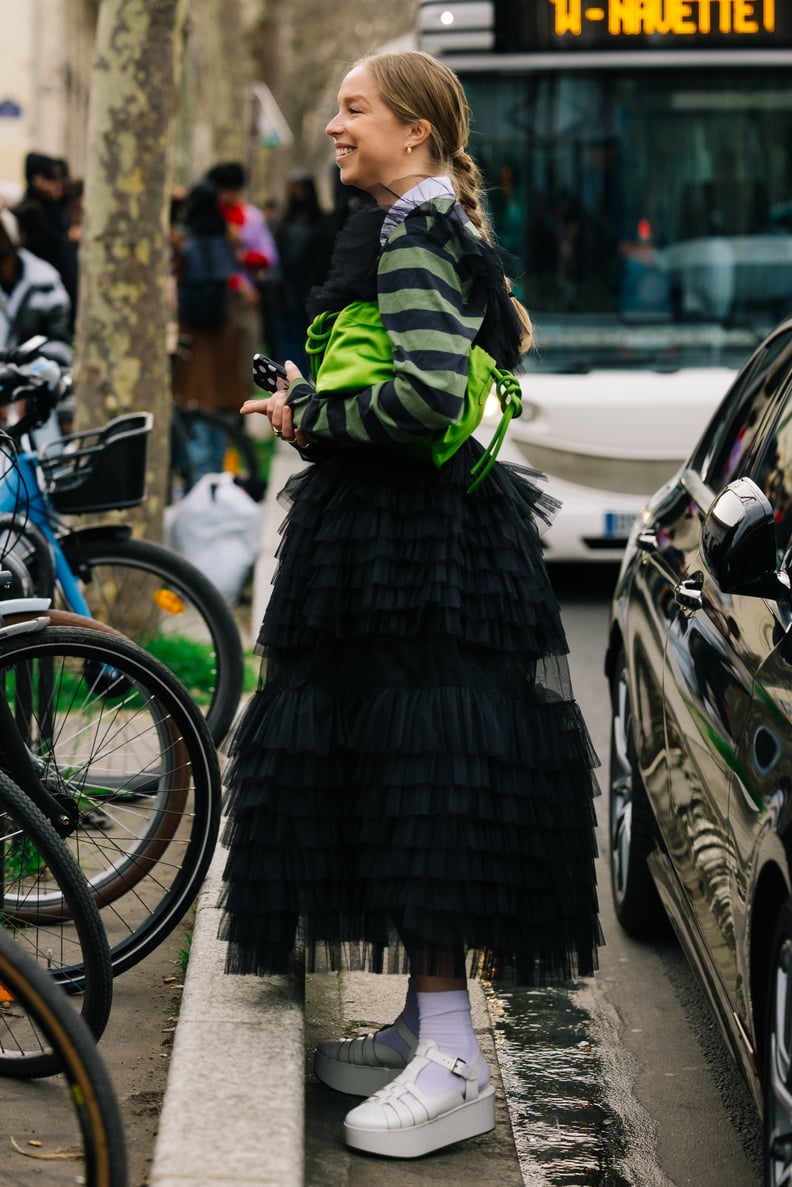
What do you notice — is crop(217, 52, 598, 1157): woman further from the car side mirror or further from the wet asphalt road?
the car side mirror

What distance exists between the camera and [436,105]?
3480 mm

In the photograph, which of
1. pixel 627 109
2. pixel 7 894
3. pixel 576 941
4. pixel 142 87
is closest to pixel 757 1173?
pixel 576 941

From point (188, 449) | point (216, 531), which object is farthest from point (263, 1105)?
point (188, 449)

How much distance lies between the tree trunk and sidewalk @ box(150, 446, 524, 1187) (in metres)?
4.01

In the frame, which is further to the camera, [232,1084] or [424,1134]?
[424,1134]

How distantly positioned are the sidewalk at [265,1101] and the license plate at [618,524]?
5328 mm

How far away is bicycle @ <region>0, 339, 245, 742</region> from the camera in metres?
5.35

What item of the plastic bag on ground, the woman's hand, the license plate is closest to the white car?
the license plate

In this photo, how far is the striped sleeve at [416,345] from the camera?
332cm

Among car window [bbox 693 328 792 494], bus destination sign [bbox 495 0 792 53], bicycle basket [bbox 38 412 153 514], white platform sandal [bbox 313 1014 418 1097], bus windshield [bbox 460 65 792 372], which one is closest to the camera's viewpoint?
white platform sandal [bbox 313 1014 418 1097]

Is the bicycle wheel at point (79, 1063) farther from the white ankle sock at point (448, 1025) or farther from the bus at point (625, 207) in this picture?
the bus at point (625, 207)

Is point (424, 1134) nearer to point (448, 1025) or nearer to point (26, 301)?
point (448, 1025)

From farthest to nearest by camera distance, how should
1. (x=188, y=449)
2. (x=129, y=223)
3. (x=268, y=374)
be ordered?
(x=188, y=449) → (x=129, y=223) → (x=268, y=374)

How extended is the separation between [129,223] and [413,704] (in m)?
4.87
